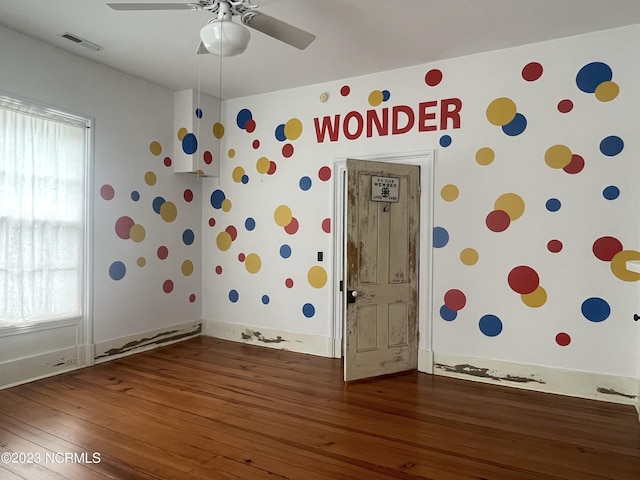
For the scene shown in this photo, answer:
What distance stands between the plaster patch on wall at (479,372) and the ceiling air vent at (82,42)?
4.55 meters

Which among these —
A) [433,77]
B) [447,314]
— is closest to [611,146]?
[433,77]

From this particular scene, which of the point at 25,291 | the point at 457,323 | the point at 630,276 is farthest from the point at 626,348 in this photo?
the point at 25,291

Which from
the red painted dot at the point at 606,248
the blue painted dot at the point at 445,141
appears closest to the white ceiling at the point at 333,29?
the blue painted dot at the point at 445,141

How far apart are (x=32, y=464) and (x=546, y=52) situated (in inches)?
198

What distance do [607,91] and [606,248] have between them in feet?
4.38

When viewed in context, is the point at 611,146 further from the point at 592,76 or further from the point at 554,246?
the point at 554,246

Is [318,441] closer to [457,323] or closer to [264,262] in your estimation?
[457,323]

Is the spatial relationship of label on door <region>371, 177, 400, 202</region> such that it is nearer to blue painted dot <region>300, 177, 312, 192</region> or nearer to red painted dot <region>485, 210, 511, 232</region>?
red painted dot <region>485, 210, 511, 232</region>

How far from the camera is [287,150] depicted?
530cm

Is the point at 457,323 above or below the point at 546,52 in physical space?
below

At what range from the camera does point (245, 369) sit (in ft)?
14.8

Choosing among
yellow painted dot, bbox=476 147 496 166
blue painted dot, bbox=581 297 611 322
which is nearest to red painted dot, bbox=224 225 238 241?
yellow painted dot, bbox=476 147 496 166

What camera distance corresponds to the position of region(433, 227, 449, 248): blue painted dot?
4.37 meters

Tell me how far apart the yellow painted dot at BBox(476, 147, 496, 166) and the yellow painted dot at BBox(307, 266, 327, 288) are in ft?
6.77
